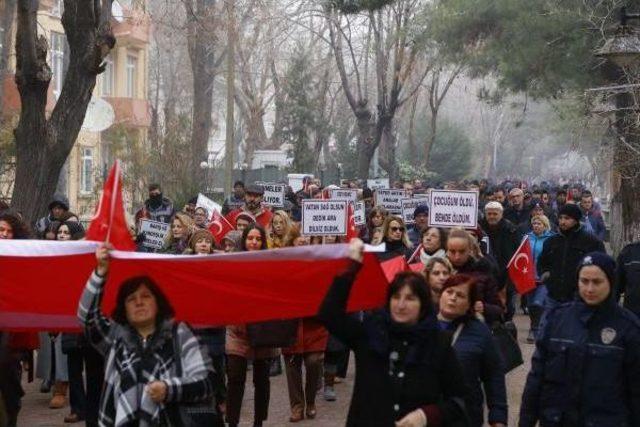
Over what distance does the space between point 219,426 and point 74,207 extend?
37.0 m

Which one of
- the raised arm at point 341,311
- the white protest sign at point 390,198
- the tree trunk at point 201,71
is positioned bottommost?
the raised arm at point 341,311

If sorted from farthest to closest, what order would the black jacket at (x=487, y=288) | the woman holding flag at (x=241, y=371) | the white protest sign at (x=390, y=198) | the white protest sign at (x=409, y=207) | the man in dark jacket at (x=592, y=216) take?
the man in dark jacket at (x=592, y=216), the white protest sign at (x=390, y=198), the white protest sign at (x=409, y=207), the woman holding flag at (x=241, y=371), the black jacket at (x=487, y=288)

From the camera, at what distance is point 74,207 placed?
42.8 metres

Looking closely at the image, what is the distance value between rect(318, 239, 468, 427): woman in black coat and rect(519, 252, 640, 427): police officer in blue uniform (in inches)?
33.9

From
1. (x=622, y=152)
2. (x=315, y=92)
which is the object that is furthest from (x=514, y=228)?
(x=315, y=92)

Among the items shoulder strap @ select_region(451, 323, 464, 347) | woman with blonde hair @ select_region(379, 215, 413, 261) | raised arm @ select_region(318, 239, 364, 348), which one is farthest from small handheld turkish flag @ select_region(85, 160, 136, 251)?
woman with blonde hair @ select_region(379, 215, 413, 261)

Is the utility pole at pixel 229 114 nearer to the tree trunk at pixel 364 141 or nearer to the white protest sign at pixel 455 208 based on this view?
the tree trunk at pixel 364 141

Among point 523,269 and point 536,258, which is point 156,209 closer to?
point 536,258

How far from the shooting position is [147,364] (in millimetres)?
6129

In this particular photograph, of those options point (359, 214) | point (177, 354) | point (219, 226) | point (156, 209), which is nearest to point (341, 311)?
point (177, 354)

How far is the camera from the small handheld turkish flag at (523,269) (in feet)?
46.3

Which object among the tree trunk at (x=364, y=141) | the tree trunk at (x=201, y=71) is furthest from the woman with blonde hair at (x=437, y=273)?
the tree trunk at (x=364, y=141)

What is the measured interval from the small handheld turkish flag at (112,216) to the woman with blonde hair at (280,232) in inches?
216

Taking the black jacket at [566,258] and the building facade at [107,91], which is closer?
the black jacket at [566,258]
